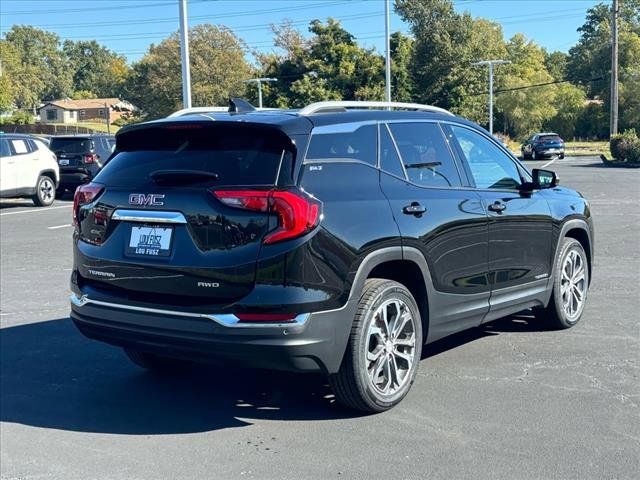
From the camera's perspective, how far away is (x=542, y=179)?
6.28 metres

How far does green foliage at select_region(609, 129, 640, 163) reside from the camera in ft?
124

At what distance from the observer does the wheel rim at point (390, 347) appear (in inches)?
181

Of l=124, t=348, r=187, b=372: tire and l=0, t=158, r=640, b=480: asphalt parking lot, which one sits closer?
l=0, t=158, r=640, b=480: asphalt parking lot

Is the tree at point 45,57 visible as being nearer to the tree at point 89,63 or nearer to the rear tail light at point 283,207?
the tree at point 89,63

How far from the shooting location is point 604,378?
5320 millimetres

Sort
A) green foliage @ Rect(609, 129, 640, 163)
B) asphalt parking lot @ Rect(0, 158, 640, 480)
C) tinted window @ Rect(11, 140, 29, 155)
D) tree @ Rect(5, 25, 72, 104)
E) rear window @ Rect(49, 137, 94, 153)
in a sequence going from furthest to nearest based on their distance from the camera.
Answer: tree @ Rect(5, 25, 72, 104)
green foliage @ Rect(609, 129, 640, 163)
rear window @ Rect(49, 137, 94, 153)
tinted window @ Rect(11, 140, 29, 155)
asphalt parking lot @ Rect(0, 158, 640, 480)

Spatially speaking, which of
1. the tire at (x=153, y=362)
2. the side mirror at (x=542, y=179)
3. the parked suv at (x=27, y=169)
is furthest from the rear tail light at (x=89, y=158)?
the side mirror at (x=542, y=179)

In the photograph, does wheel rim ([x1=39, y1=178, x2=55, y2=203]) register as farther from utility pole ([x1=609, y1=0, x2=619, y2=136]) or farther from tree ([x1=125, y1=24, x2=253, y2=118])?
tree ([x1=125, y1=24, x2=253, y2=118])

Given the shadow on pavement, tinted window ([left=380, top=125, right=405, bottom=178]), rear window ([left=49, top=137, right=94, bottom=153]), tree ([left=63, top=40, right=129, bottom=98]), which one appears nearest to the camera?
the shadow on pavement

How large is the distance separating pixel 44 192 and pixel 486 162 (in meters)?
15.9

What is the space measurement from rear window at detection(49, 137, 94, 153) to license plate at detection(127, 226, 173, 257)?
703 inches

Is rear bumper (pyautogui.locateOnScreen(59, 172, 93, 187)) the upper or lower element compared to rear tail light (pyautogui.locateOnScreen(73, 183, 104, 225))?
lower

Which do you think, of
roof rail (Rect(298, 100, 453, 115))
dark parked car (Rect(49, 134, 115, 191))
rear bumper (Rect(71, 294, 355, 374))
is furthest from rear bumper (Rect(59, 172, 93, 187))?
rear bumper (Rect(71, 294, 355, 374))

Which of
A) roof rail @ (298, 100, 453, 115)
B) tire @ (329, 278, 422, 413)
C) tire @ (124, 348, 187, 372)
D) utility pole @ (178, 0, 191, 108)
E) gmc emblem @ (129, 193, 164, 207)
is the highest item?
utility pole @ (178, 0, 191, 108)
